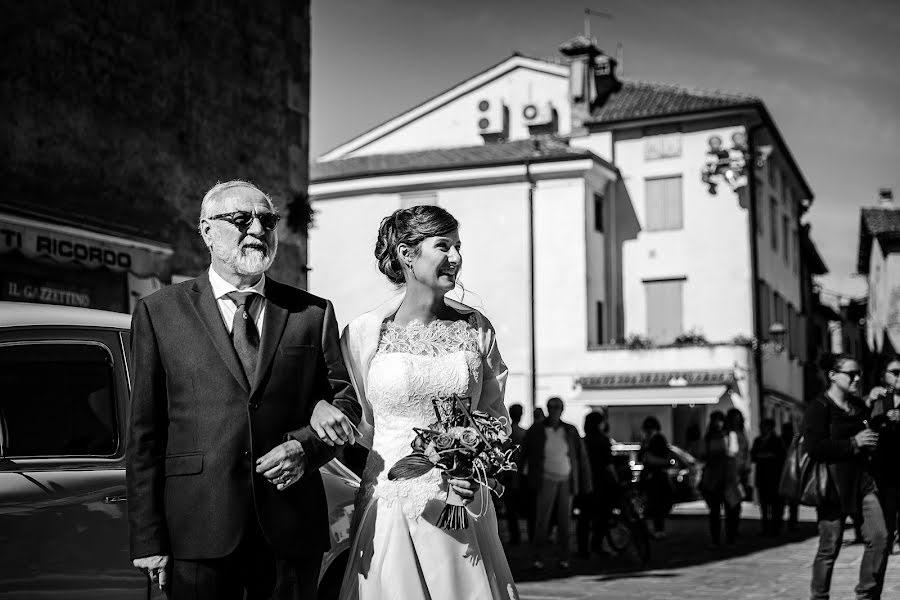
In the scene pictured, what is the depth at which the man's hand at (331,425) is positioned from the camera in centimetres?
375

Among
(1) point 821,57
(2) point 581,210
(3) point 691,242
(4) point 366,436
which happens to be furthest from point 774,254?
(4) point 366,436

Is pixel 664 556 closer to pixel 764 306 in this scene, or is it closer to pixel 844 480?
pixel 844 480

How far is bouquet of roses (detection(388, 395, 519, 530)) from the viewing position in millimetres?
4145

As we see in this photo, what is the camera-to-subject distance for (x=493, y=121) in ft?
142

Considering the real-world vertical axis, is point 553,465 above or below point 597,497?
above

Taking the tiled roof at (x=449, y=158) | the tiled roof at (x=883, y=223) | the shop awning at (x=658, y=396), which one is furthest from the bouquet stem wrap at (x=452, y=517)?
the tiled roof at (x=883, y=223)

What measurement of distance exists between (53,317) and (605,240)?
35213 mm

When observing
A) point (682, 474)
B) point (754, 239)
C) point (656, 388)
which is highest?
point (754, 239)

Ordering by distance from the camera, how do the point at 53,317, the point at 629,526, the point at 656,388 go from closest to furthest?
the point at 53,317
the point at 629,526
the point at 656,388

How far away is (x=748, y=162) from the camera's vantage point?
124ft

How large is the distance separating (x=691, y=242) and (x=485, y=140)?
9.03m

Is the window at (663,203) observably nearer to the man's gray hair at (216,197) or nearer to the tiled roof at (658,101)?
the tiled roof at (658,101)

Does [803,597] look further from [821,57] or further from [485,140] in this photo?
[485,140]

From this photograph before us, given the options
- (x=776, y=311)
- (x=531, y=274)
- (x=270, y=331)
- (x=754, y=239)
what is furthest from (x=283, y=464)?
(x=776, y=311)
